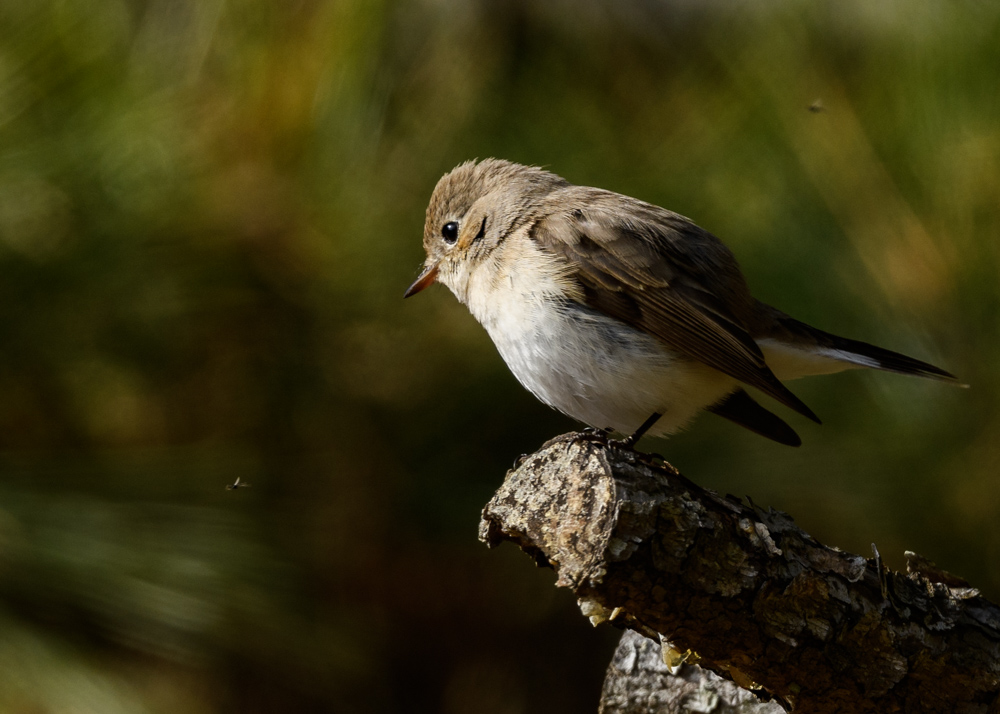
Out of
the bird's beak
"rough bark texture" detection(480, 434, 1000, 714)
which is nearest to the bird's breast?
the bird's beak

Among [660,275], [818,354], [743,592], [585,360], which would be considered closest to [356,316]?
[585,360]

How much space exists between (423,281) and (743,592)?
1.40 metres

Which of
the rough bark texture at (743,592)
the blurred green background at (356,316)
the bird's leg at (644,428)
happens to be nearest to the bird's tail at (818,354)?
the blurred green background at (356,316)

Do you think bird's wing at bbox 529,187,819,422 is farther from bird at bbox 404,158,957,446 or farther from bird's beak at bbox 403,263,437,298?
bird's beak at bbox 403,263,437,298

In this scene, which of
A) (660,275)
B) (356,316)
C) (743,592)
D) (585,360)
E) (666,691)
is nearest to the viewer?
(743,592)

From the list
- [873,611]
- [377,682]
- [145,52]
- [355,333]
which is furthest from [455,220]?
[873,611]

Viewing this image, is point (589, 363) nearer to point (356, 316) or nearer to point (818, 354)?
point (818, 354)

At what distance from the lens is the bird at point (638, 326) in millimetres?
2137

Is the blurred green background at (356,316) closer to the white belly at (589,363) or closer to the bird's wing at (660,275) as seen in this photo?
the bird's wing at (660,275)

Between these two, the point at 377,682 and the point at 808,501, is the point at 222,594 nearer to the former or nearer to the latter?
the point at 377,682

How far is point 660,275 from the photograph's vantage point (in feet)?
7.38

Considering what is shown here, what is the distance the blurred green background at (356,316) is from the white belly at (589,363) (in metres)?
0.38

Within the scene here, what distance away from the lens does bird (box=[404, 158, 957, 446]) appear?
2.14 metres

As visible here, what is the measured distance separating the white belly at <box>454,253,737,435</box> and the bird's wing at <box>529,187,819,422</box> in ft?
0.18
